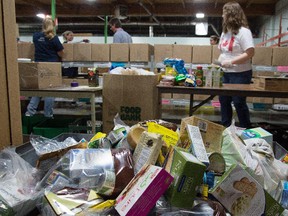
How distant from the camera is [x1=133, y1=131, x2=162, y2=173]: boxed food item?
3.05 ft

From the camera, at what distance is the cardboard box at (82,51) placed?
4551mm

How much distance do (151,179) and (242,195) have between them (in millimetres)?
321

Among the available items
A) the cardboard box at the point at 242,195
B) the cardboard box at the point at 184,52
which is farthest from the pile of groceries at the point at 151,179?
the cardboard box at the point at 184,52

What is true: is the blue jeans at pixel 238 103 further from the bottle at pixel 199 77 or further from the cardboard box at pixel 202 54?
the cardboard box at pixel 202 54

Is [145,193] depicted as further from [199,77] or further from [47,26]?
[47,26]

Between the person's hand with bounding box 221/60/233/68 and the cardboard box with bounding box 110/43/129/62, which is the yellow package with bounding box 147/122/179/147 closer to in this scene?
the person's hand with bounding box 221/60/233/68

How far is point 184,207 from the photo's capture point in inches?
32.2

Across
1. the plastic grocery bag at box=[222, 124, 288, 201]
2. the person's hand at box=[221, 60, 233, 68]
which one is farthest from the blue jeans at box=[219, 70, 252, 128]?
the plastic grocery bag at box=[222, 124, 288, 201]

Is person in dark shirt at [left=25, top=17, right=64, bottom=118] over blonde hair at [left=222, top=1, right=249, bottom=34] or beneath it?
beneath

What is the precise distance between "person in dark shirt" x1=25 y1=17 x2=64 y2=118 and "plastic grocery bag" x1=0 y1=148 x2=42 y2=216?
2.65m

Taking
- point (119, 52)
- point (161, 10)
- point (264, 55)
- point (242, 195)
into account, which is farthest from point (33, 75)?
point (161, 10)

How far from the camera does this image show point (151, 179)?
75cm

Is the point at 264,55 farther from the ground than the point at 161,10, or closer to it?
closer to it

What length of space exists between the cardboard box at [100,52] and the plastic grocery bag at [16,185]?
Answer: 3.58 meters
